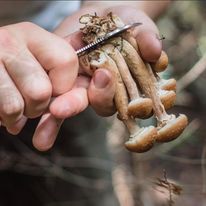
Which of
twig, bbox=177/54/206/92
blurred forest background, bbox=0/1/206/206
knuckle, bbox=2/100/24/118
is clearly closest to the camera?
knuckle, bbox=2/100/24/118

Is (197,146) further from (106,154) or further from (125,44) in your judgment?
(125,44)

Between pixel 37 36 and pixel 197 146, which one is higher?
pixel 37 36

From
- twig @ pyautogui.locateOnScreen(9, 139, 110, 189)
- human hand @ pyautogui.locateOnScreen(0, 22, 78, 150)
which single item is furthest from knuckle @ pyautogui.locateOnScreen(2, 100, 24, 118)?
twig @ pyautogui.locateOnScreen(9, 139, 110, 189)

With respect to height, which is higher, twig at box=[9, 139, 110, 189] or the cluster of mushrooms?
the cluster of mushrooms

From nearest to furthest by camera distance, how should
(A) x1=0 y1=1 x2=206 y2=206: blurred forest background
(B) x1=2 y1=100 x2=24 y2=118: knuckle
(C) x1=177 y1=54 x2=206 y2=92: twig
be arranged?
1. (B) x1=2 y1=100 x2=24 y2=118: knuckle
2. (A) x1=0 y1=1 x2=206 y2=206: blurred forest background
3. (C) x1=177 y1=54 x2=206 y2=92: twig

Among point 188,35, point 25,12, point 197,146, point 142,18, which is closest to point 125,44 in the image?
point 142,18

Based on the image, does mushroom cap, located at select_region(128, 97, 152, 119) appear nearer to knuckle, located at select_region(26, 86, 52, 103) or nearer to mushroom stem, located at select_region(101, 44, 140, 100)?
mushroom stem, located at select_region(101, 44, 140, 100)
